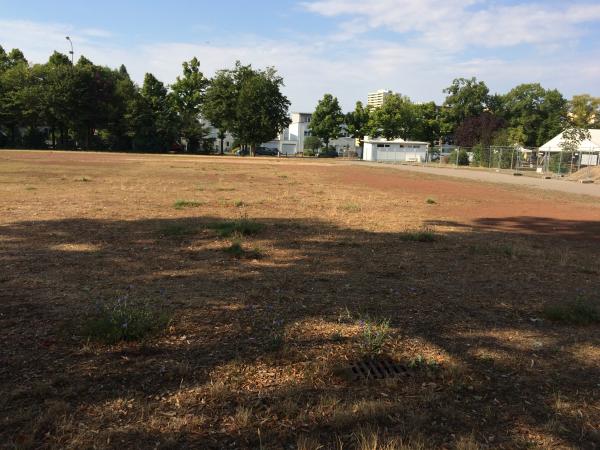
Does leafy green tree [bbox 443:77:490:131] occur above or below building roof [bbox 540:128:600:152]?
above

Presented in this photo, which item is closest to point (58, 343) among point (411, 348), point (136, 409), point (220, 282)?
point (136, 409)

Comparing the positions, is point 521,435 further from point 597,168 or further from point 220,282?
point 597,168

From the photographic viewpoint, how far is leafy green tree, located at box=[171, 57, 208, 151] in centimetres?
7738

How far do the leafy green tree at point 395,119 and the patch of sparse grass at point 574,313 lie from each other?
91.3 metres

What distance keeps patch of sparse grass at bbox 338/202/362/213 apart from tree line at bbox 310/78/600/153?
65178 millimetres

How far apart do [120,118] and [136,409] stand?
74.4 metres

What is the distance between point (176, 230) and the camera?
8844mm

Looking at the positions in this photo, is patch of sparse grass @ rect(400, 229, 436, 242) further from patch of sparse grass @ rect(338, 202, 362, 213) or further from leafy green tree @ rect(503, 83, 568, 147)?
leafy green tree @ rect(503, 83, 568, 147)

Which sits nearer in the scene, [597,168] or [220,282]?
[220,282]

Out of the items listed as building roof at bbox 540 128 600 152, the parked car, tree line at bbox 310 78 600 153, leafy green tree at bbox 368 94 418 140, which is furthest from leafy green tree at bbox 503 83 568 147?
the parked car

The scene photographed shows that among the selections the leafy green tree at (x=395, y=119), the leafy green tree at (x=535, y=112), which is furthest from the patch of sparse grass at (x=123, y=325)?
the leafy green tree at (x=395, y=119)

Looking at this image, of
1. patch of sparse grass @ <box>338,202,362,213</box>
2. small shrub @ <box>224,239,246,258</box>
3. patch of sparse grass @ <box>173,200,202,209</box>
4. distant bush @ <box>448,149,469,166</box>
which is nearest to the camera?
small shrub @ <box>224,239,246,258</box>

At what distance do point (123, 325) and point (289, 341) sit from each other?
137 centimetres

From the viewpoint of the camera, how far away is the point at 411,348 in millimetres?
4008
